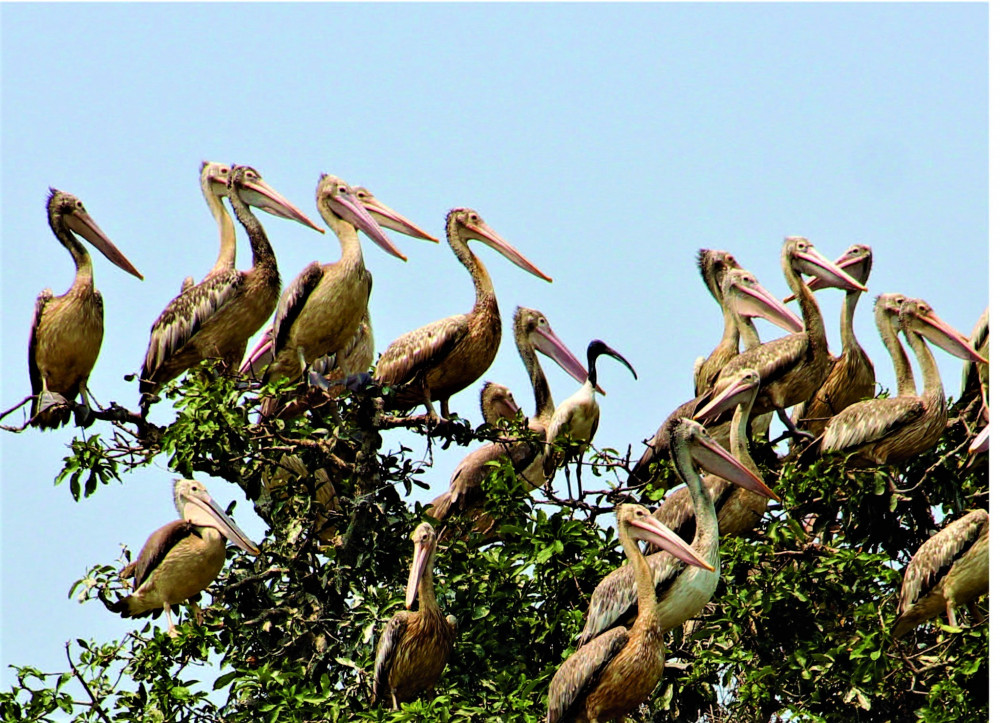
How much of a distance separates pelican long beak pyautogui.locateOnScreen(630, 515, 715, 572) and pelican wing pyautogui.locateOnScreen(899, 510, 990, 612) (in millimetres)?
1156

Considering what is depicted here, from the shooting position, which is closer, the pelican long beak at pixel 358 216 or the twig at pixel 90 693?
the twig at pixel 90 693

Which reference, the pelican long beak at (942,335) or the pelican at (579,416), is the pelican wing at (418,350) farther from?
the pelican long beak at (942,335)

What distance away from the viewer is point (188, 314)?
1079 centimetres

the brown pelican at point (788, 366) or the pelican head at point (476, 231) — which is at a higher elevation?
the pelican head at point (476, 231)

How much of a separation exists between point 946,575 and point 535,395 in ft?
12.2

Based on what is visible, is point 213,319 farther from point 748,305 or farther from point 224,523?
point 748,305

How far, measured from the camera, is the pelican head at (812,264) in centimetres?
1280

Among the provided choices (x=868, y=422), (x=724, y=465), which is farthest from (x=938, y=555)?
(x=868, y=422)

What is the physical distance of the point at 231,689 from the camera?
9.05m

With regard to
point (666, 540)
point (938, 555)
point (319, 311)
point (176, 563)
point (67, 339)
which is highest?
point (67, 339)

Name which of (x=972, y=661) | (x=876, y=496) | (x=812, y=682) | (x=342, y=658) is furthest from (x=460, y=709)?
(x=876, y=496)

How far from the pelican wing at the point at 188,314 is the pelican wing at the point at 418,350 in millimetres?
1017

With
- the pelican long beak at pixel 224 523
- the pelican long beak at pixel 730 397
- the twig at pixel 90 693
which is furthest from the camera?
the pelican long beak at pixel 730 397

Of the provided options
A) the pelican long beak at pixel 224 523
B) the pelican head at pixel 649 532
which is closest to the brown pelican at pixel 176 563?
the pelican long beak at pixel 224 523
